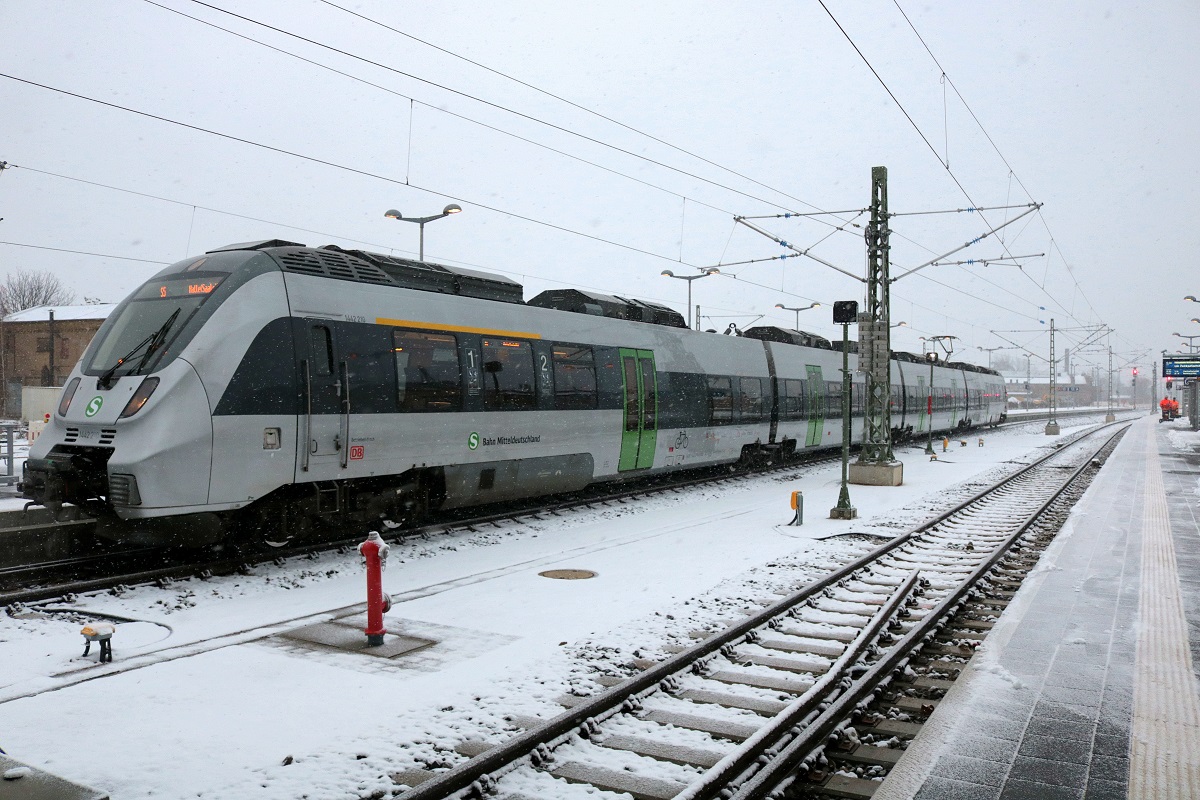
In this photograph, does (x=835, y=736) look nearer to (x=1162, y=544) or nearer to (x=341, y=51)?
(x=1162, y=544)

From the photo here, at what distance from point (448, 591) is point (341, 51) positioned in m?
9.60

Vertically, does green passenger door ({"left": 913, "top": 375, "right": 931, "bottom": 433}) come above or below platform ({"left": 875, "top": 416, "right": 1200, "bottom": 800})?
above

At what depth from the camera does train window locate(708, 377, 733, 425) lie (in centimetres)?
1952

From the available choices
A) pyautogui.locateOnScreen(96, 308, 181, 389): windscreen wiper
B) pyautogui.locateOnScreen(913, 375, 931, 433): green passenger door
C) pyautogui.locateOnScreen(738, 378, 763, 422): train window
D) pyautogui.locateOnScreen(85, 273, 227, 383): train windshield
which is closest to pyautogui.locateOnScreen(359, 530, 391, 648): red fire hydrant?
pyautogui.locateOnScreen(85, 273, 227, 383): train windshield

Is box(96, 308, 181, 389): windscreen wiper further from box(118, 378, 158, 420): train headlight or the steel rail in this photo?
the steel rail

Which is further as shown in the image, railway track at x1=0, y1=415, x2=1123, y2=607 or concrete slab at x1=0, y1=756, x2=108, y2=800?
railway track at x1=0, y1=415, x2=1123, y2=607

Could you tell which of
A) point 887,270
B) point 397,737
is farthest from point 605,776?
point 887,270

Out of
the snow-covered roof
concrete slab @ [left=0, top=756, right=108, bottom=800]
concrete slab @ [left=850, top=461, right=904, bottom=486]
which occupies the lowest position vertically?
concrete slab @ [left=0, top=756, right=108, bottom=800]

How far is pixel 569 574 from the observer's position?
33.3ft

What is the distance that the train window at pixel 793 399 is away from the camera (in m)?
23.6

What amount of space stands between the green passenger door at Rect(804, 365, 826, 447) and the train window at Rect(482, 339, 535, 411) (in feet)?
43.6

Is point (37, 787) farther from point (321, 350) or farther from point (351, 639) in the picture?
point (321, 350)

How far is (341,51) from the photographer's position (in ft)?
47.3

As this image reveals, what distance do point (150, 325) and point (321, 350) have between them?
183cm
